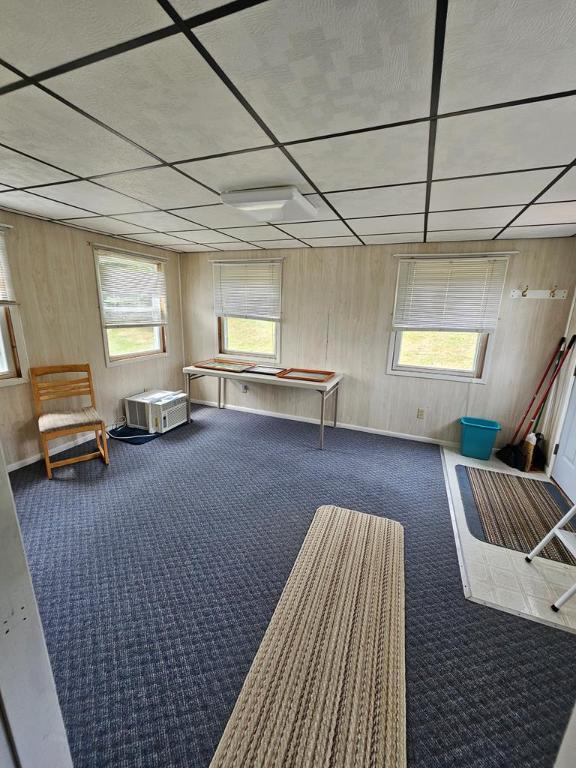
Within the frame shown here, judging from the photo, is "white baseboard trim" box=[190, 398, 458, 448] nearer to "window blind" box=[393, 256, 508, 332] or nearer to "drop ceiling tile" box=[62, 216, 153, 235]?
"window blind" box=[393, 256, 508, 332]

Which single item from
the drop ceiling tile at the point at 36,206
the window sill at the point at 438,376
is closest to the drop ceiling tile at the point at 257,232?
the drop ceiling tile at the point at 36,206

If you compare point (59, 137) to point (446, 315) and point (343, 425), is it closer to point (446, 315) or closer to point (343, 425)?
point (446, 315)

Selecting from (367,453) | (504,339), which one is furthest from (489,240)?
(367,453)

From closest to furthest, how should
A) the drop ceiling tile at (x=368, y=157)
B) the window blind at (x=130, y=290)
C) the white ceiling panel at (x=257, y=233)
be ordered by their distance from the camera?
the drop ceiling tile at (x=368, y=157)
the white ceiling panel at (x=257, y=233)
the window blind at (x=130, y=290)

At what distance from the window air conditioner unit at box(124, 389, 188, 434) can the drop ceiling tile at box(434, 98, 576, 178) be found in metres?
3.50

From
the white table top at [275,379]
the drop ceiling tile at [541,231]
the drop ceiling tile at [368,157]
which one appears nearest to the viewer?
the drop ceiling tile at [368,157]

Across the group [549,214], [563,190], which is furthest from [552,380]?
[563,190]

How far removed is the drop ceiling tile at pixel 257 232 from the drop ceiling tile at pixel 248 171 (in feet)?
3.05

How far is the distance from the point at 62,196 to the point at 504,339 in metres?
4.12

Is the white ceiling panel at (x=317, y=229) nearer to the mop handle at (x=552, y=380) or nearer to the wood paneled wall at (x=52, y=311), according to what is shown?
the wood paneled wall at (x=52, y=311)

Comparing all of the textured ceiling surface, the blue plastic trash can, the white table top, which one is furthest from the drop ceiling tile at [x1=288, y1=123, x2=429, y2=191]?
the blue plastic trash can

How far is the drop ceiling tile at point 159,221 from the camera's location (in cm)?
259

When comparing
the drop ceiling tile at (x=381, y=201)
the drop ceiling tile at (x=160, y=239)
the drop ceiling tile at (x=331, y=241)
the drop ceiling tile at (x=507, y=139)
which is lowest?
the drop ceiling tile at (x=507, y=139)

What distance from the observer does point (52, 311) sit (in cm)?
304
